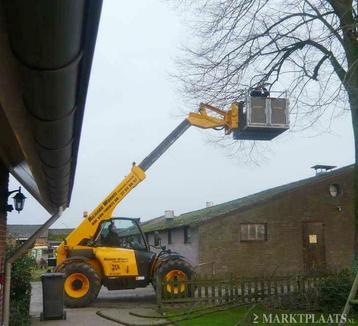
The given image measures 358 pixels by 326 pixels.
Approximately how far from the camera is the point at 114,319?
495 inches

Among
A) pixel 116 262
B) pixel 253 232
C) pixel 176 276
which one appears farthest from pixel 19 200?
pixel 253 232

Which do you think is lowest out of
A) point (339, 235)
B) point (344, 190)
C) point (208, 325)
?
point (208, 325)

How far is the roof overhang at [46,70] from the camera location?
221 cm

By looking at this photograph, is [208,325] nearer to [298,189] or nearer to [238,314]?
[238,314]

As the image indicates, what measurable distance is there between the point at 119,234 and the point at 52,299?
3.85m

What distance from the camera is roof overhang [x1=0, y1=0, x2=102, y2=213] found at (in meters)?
2.21

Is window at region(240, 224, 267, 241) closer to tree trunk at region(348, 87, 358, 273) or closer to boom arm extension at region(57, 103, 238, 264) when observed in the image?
tree trunk at region(348, 87, 358, 273)

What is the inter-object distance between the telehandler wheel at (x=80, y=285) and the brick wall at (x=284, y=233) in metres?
10.3

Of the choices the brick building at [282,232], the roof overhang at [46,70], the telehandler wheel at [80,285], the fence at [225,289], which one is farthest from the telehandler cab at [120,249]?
the roof overhang at [46,70]

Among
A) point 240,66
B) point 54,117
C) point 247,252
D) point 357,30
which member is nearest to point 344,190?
point 247,252

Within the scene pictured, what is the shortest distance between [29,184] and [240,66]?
10.1 metres

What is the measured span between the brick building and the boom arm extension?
9.48m

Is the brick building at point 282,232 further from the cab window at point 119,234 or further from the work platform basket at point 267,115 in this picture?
the work platform basket at point 267,115

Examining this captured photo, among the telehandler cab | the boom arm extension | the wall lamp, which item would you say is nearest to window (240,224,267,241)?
the telehandler cab
